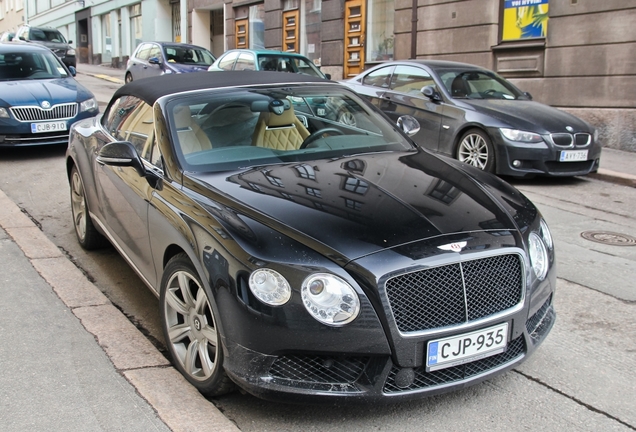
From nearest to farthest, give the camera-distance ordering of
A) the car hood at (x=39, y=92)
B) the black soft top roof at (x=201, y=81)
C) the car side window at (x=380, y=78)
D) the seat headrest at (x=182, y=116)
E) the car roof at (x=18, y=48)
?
the seat headrest at (x=182, y=116)
the black soft top roof at (x=201, y=81)
the car hood at (x=39, y=92)
the car side window at (x=380, y=78)
the car roof at (x=18, y=48)

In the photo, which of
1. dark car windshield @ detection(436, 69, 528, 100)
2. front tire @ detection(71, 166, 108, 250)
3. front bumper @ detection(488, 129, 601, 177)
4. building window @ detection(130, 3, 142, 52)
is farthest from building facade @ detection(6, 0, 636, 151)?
front tire @ detection(71, 166, 108, 250)

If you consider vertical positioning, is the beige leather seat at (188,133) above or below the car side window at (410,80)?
below

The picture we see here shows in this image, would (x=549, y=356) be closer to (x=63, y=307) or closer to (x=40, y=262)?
(x=63, y=307)

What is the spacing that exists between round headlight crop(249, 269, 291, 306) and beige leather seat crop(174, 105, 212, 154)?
1.35 metres

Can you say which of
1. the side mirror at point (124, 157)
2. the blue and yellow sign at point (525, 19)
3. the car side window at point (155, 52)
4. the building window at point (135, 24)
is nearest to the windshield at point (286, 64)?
the blue and yellow sign at point (525, 19)

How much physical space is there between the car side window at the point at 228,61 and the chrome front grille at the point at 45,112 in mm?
5982

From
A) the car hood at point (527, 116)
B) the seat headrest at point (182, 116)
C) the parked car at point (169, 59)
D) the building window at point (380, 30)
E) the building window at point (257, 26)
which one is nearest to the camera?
the seat headrest at point (182, 116)

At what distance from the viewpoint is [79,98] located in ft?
33.8

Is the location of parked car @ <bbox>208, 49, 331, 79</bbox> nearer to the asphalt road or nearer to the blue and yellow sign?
the blue and yellow sign

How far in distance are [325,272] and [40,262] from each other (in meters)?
3.21

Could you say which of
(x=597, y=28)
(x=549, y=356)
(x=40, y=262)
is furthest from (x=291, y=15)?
(x=549, y=356)

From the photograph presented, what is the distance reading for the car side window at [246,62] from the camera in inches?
589

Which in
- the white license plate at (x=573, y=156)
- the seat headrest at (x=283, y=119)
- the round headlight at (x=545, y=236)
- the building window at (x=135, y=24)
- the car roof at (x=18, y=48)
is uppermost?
the building window at (x=135, y=24)

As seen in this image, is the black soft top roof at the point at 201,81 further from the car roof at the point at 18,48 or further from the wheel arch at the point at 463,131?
the car roof at the point at 18,48
